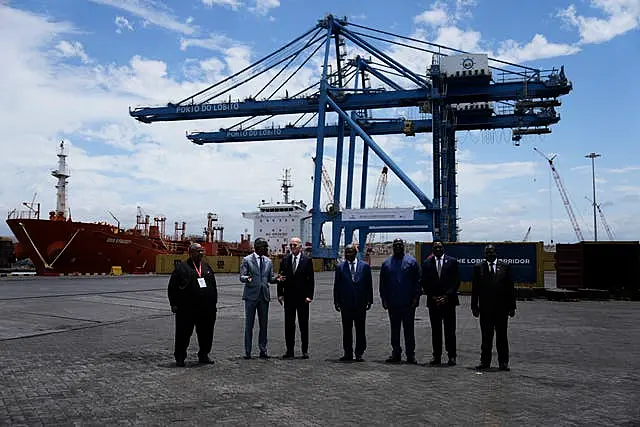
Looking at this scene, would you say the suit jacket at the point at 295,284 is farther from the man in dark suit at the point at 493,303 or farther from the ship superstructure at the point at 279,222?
the ship superstructure at the point at 279,222

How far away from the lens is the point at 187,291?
6.89 meters

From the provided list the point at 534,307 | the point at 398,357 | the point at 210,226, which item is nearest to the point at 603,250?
the point at 534,307

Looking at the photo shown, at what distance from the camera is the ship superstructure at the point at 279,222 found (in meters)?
54.7

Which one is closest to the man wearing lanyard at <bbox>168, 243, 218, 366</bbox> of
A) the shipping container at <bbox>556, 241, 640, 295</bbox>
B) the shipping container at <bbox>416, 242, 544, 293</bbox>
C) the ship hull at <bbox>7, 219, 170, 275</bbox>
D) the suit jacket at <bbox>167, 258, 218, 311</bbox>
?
the suit jacket at <bbox>167, 258, 218, 311</bbox>

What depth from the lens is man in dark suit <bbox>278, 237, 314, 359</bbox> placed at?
7.41 m

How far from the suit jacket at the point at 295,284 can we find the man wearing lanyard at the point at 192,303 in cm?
96

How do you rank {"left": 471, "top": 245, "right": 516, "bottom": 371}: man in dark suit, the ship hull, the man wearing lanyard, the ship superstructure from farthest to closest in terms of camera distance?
the ship superstructure < the ship hull < the man wearing lanyard < {"left": 471, "top": 245, "right": 516, "bottom": 371}: man in dark suit

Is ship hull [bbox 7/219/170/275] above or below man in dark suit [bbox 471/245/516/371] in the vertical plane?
above

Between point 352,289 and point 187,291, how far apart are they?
2.09 m

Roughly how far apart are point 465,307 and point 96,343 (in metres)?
10.7

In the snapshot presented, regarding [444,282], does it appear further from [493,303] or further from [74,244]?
[74,244]

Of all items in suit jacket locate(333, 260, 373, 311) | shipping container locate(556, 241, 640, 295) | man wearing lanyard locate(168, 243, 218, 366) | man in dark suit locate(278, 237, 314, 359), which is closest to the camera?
man wearing lanyard locate(168, 243, 218, 366)

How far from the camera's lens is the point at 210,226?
Result: 177 ft

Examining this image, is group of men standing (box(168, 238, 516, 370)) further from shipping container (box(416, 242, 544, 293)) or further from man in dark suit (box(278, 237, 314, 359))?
shipping container (box(416, 242, 544, 293))
